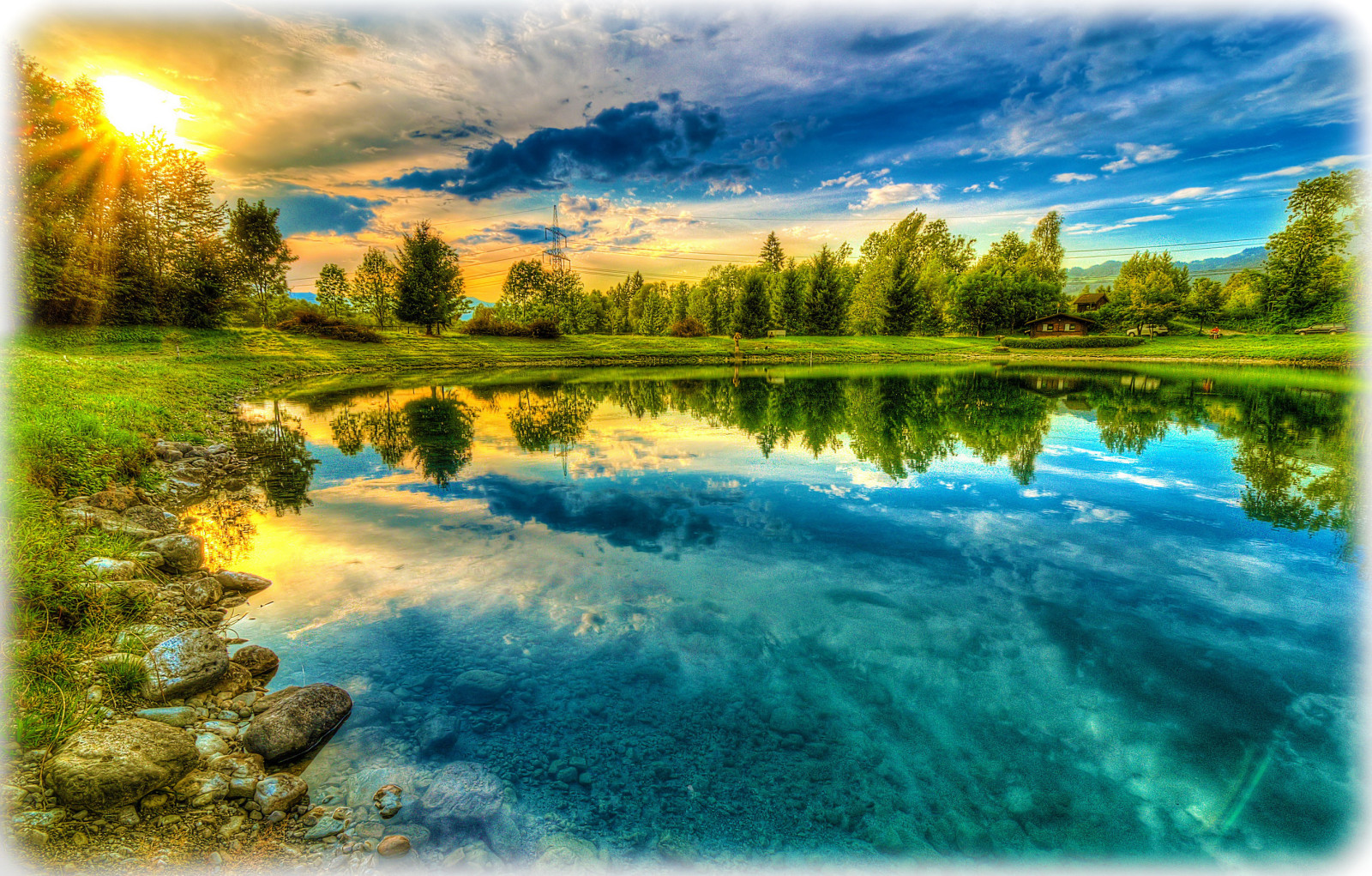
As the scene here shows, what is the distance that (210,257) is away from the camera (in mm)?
43688

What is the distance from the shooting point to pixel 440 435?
58.1 feet

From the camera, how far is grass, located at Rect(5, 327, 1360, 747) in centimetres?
428

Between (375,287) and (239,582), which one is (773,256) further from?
(239,582)

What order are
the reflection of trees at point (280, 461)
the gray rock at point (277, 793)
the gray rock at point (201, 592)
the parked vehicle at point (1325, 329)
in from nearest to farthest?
the gray rock at point (277, 793), the gray rock at point (201, 592), the reflection of trees at point (280, 461), the parked vehicle at point (1325, 329)

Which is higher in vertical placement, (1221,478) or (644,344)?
(644,344)

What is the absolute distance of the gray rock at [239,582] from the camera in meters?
6.95

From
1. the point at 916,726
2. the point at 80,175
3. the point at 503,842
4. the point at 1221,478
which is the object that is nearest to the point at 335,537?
the point at 503,842

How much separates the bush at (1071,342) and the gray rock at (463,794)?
8492 centimetres

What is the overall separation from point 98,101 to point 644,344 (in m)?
47.5

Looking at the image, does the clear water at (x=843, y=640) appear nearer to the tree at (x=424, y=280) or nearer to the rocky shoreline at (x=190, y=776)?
the rocky shoreline at (x=190, y=776)

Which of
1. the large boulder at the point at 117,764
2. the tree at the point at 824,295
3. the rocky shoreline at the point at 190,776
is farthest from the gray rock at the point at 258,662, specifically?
the tree at the point at 824,295

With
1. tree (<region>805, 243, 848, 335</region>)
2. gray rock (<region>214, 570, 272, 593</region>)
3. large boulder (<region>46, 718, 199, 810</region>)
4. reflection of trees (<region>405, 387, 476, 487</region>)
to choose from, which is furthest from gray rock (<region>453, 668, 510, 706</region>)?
tree (<region>805, 243, 848, 335</region>)

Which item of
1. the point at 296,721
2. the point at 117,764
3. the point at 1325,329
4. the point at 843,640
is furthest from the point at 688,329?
the point at 1325,329

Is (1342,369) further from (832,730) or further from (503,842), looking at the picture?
(503,842)
